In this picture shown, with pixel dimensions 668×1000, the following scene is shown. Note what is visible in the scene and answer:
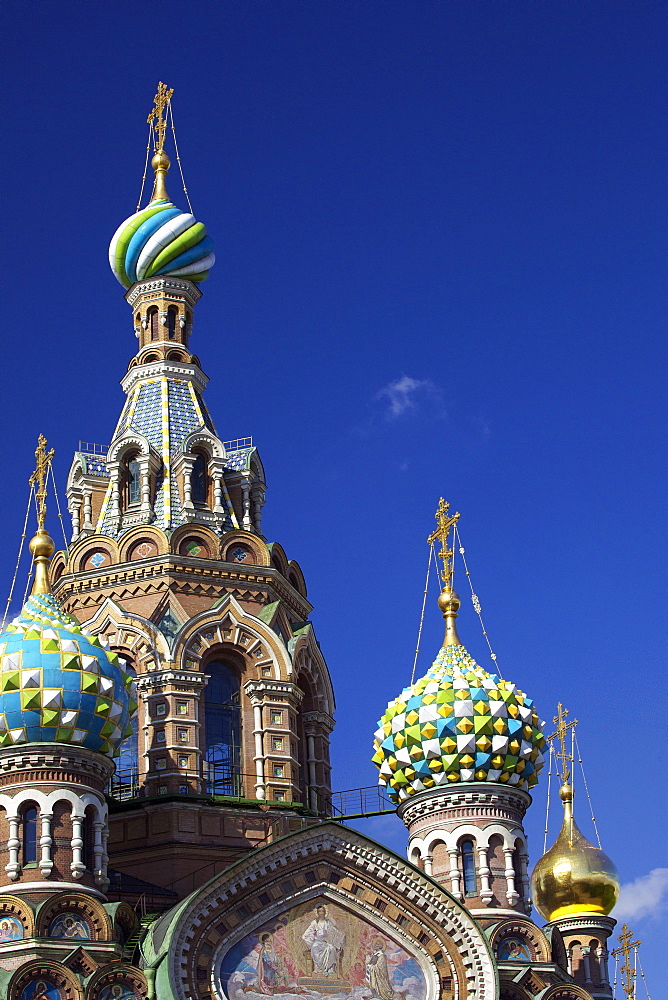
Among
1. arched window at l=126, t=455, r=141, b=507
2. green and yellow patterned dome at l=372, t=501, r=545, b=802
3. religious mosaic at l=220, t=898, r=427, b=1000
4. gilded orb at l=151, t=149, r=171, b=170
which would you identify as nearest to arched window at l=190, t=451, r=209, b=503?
arched window at l=126, t=455, r=141, b=507

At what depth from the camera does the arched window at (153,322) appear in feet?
103

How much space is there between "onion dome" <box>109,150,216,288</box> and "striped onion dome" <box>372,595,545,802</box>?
962cm

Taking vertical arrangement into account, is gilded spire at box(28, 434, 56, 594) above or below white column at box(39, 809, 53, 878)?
above

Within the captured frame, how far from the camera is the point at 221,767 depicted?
2700 cm

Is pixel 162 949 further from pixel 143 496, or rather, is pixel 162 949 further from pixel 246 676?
pixel 143 496

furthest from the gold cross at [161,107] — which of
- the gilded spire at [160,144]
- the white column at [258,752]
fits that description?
the white column at [258,752]

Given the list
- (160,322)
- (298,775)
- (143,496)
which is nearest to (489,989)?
(298,775)

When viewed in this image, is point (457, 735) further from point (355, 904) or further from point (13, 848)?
point (13, 848)

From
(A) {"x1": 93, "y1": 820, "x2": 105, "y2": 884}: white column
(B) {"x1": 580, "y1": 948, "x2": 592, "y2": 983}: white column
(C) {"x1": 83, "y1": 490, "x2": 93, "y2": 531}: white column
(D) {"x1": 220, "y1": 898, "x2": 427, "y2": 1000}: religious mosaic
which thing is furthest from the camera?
(B) {"x1": 580, "y1": 948, "x2": 592, "y2": 983}: white column

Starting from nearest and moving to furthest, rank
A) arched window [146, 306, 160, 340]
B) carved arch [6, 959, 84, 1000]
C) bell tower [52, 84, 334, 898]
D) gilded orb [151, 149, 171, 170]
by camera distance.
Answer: carved arch [6, 959, 84, 1000]
bell tower [52, 84, 334, 898]
arched window [146, 306, 160, 340]
gilded orb [151, 149, 171, 170]

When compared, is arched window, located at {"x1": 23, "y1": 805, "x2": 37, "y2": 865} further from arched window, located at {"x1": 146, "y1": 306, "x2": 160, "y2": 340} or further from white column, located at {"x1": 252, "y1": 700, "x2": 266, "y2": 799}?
arched window, located at {"x1": 146, "y1": 306, "x2": 160, "y2": 340}

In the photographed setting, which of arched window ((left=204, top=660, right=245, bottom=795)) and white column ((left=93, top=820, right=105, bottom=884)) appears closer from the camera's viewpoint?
white column ((left=93, top=820, right=105, bottom=884))

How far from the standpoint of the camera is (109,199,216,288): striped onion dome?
31828 mm

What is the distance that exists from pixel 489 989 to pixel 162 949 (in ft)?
13.8
